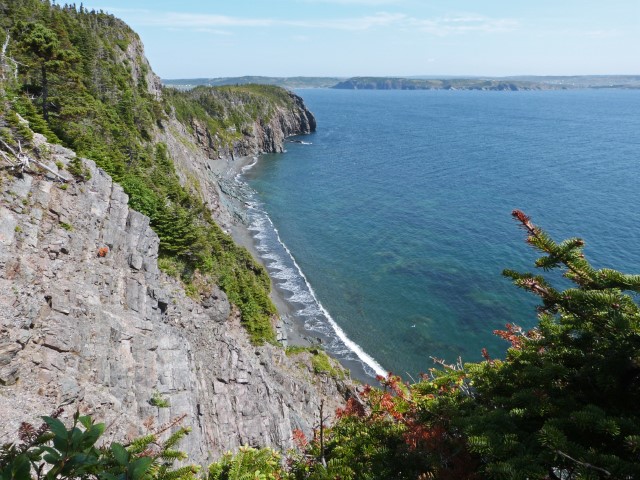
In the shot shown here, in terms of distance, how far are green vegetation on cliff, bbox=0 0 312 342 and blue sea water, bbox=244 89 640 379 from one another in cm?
1219

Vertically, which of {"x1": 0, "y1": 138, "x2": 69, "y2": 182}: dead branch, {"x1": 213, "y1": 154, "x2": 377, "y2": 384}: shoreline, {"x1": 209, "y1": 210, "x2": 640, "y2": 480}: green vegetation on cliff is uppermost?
{"x1": 0, "y1": 138, "x2": 69, "y2": 182}: dead branch

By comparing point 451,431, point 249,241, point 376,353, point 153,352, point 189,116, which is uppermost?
point 189,116

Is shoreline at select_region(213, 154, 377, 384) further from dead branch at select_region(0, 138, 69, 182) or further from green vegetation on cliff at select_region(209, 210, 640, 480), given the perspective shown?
green vegetation on cliff at select_region(209, 210, 640, 480)

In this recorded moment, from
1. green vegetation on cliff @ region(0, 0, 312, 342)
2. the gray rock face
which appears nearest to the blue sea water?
green vegetation on cliff @ region(0, 0, 312, 342)

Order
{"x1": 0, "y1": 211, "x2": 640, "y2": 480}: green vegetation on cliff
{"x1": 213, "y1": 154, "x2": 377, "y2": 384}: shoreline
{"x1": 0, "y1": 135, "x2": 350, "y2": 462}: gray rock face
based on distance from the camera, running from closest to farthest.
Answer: {"x1": 0, "y1": 211, "x2": 640, "y2": 480}: green vegetation on cliff < {"x1": 0, "y1": 135, "x2": 350, "y2": 462}: gray rock face < {"x1": 213, "y1": 154, "x2": 377, "y2": 384}: shoreline

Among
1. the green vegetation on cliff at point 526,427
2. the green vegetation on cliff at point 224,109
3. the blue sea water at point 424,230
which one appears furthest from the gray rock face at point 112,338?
the green vegetation on cliff at point 224,109

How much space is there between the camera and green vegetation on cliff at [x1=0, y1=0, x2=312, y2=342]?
3262 centimetres

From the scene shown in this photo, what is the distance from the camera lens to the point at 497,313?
48781 mm

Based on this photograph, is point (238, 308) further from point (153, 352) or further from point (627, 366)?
point (627, 366)

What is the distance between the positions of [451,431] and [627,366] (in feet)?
10.4

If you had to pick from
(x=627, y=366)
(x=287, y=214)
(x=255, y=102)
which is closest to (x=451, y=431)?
(x=627, y=366)

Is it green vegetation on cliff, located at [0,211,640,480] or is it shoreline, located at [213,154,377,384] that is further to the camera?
shoreline, located at [213,154,377,384]

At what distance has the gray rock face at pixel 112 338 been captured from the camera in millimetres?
15398

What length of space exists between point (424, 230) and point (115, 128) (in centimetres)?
4867
